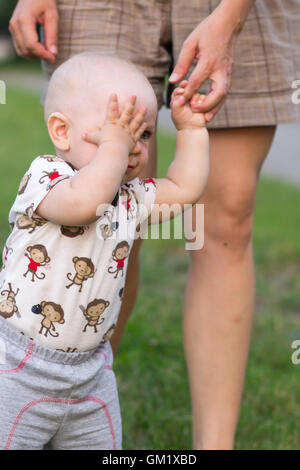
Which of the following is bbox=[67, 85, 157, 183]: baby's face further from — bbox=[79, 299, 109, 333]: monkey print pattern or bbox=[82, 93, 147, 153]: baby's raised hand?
bbox=[79, 299, 109, 333]: monkey print pattern

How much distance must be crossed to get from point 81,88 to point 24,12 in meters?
0.49

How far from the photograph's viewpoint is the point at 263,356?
3107 mm

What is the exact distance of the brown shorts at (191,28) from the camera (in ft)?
6.79

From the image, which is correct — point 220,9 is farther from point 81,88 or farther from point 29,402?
point 29,402

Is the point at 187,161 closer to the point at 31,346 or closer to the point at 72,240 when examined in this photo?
the point at 72,240

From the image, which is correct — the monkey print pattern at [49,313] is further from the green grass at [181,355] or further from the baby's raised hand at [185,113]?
the green grass at [181,355]

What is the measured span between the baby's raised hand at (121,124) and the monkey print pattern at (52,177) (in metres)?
0.11

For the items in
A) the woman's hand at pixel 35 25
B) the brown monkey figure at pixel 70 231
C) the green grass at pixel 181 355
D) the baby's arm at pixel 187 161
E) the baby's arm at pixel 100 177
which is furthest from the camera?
the green grass at pixel 181 355

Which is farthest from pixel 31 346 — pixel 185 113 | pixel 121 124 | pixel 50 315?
pixel 185 113

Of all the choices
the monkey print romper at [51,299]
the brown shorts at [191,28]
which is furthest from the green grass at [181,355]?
the brown shorts at [191,28]

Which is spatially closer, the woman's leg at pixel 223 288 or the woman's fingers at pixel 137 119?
the woman's fingers at pixel 137 119

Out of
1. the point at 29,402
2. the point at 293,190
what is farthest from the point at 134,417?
the point at 293,190

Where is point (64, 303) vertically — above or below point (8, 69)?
below

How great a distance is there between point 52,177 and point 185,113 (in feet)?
1.21
